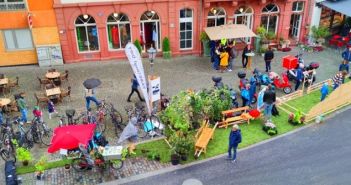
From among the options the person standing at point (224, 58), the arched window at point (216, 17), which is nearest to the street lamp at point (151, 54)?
the person standing at point (224, 58)

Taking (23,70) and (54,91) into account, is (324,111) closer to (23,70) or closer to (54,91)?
(54,91)

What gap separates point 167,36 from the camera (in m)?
25.8

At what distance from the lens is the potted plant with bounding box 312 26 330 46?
2714 centimetres

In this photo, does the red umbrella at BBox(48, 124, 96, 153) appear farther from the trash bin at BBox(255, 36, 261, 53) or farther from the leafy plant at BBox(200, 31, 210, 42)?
the trash bin at BBox(255, 36, 261, 53)

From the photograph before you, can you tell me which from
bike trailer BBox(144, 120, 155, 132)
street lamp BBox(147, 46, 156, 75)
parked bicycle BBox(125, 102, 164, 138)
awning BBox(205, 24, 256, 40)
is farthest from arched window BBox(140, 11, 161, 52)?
bike trailer BBox(144, 120, 155, 132)

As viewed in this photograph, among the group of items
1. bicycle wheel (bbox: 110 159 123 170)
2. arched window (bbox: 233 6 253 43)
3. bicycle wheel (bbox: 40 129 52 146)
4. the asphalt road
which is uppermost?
arched window (bbox: 233 6 253 43)

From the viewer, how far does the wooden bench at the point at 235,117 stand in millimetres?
18225

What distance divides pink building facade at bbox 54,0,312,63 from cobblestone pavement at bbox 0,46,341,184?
1.00m

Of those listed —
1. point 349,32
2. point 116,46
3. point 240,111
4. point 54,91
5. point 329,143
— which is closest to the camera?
point 329,143

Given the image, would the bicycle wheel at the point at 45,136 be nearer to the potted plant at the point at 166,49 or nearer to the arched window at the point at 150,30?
the arched window at the point at 150,30

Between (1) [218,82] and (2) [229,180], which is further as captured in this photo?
(1) [218,82]

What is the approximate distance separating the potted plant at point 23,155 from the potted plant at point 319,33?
20.7 meters

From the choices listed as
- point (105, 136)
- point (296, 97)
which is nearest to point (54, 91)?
point (105, 136)

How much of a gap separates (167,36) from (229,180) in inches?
521
